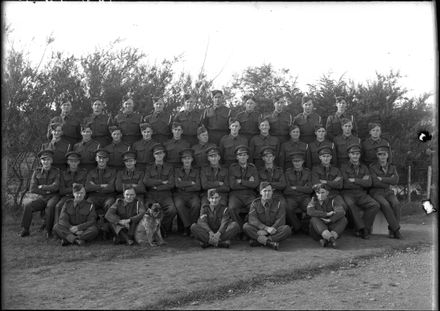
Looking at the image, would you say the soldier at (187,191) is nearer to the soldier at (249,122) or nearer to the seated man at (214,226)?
the seated man at (214,226)

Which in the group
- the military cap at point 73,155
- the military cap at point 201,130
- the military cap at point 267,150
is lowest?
the military cap at point 73,155

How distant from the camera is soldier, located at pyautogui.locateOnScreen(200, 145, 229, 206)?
8.02 meters

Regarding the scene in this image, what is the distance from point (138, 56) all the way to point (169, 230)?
6100 mm

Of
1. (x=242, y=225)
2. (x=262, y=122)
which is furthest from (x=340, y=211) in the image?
(x=262, y=122)

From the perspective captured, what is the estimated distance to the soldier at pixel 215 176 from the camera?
802 centimetres

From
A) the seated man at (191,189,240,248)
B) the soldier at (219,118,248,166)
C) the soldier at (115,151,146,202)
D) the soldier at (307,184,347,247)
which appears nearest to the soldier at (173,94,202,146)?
the soldier at (219,118,248,166)

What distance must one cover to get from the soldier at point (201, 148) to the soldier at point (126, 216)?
4.91 ft

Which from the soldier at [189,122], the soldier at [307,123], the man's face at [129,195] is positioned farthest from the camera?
the soldier at [307,123]

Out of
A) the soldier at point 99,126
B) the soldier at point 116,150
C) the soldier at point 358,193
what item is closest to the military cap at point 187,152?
the soldier at point 116,150

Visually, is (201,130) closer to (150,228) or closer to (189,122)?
(189,122)

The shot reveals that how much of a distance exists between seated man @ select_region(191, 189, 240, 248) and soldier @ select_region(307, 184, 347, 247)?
1262 mm

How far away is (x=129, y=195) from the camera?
7.29 meters

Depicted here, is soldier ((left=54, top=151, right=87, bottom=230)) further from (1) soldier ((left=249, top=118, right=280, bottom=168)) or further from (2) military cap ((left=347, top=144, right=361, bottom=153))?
(2) military cap ((left=347, top=144, right=361, bottom=153))

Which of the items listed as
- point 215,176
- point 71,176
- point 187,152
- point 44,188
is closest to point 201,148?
point 187,152
